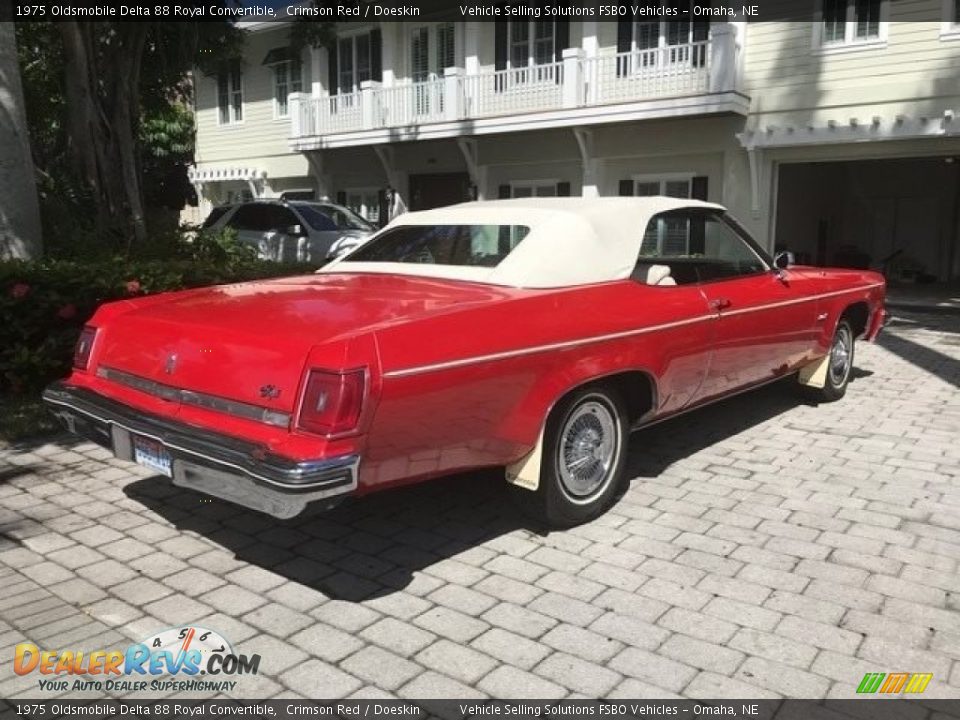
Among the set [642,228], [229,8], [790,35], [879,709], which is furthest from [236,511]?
[790,35]

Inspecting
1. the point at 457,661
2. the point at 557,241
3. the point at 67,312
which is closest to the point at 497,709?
the point at 457,661

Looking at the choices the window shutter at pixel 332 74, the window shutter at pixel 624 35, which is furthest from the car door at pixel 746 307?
the window shutter at pixel 332 74

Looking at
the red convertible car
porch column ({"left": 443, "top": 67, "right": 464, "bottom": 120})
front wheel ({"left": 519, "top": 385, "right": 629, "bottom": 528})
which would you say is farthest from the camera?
porch column ({"left": 443, "top": 67, "right": 464, "bottom": 120})

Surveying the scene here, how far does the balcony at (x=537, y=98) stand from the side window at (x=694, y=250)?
30.9ft

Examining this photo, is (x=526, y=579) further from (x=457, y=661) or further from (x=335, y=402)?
(x=335, y=402)

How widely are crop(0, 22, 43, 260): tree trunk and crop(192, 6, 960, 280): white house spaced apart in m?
3.42

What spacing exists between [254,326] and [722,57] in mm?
12430

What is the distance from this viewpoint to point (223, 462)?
3121 millimetres

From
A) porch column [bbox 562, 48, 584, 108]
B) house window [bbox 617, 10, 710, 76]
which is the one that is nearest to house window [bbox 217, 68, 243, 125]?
porch column [bbox 562, 48, 584, 108]

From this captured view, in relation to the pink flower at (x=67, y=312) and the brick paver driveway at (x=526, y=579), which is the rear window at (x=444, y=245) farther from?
the pink flower at (x=67, y=312)

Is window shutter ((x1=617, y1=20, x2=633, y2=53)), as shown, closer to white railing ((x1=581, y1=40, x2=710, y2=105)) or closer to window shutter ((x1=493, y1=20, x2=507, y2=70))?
white railing ((x1=581, y1=40, x2=710, y2=105))

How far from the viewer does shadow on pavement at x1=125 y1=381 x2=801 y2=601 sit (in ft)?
12.2

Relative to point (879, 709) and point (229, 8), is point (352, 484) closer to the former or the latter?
point (879, 709)

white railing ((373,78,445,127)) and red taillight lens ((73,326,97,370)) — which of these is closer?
red taillight lens ((73,326,97,370))
